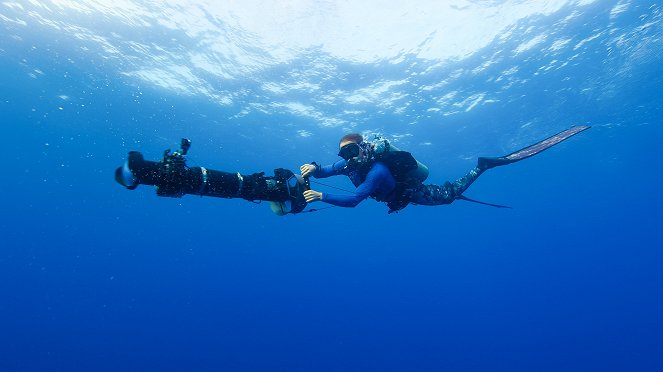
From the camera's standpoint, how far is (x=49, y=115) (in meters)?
32.1

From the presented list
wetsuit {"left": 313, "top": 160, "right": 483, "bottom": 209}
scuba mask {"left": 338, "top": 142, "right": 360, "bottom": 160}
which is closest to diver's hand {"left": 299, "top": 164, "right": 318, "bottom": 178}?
wetsuit {"left": 313, "top": 160, "right": 483, "bottom": 209}

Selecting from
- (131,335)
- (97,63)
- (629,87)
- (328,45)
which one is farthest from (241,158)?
(629,87)

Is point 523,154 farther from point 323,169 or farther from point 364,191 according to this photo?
point 323,169

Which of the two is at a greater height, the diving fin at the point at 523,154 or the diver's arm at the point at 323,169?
the diving fin at the point at 523,154

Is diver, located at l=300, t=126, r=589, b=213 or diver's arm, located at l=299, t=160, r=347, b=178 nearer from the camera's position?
diver, located at l=300, t=126, r=589, b=213

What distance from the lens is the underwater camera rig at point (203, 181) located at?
346cm

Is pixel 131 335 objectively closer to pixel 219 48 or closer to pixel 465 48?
pixel 219 48

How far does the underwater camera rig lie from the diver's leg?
2.99 metres

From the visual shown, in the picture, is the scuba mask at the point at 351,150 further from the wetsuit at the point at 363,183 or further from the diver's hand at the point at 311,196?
the diver's hand at the point at 311,196

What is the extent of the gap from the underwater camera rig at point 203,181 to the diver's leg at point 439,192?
2.99 m

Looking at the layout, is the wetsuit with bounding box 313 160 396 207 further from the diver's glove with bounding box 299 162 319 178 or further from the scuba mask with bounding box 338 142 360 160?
the scuba mask with bounding box 338 142 360 160

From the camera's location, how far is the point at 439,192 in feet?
25.2

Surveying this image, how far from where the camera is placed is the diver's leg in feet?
23.4

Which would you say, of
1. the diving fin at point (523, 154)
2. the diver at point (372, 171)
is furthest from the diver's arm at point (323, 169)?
the diving fin at point (523, 154)
